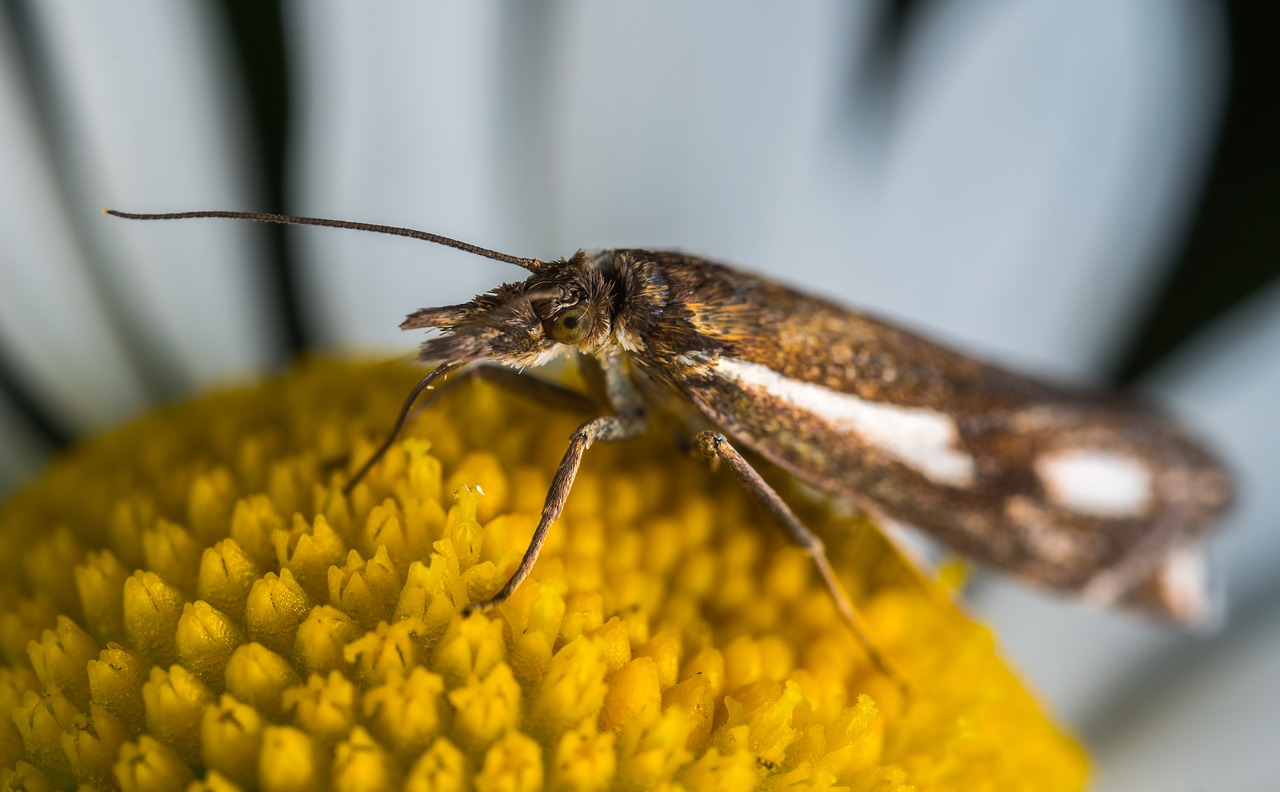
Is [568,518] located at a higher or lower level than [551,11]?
lower

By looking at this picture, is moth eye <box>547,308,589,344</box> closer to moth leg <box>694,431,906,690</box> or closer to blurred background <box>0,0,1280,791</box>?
moth leg <box>694,431,906,690</box>

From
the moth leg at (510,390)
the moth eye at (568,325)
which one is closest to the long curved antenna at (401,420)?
the moth leg at (510,390)

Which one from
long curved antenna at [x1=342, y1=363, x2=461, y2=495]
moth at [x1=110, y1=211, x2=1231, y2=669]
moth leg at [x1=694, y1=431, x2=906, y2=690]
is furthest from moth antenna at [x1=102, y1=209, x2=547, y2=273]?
moth leg at [x1=694, y1=431, x2=906, y2=690]

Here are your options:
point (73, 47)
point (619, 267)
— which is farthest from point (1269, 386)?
point (73, 47)

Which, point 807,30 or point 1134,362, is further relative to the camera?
point 1134,362

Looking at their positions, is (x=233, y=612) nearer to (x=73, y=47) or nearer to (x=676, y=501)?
(x=676, y=501)

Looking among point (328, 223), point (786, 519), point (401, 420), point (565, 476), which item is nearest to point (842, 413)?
point (786, 519)

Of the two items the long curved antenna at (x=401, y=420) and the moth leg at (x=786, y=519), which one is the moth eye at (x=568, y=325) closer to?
the long curved antenna at (x=401, y=420)
